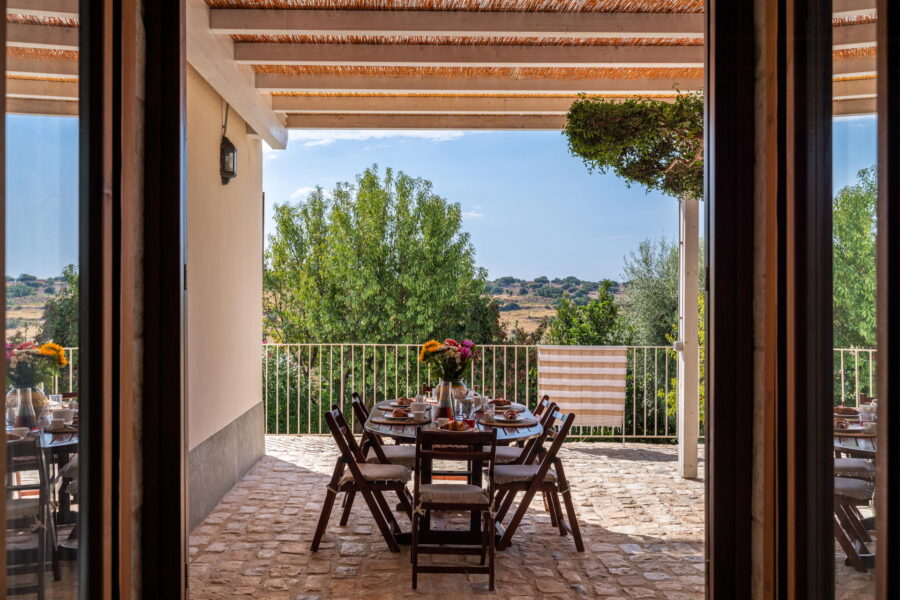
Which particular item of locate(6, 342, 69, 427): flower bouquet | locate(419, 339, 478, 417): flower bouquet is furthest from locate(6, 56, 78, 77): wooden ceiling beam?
locate(419, 339, 478, 417): flower bouquet

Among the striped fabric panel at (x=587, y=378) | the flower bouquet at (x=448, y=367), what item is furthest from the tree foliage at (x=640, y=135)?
the striped fabric panel at (x=587, y=378)

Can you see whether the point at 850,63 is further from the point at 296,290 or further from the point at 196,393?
the point at 296,290

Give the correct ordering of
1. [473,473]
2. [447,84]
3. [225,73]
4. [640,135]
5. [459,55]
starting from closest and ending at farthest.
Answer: [640,135]
[473,473]
[225,73]
[459,55]
[447,84]

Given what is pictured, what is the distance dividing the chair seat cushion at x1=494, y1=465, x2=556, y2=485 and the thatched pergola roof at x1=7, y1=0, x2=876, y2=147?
8.40 feet

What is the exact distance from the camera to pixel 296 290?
12633mm

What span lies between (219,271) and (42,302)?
12.2ft

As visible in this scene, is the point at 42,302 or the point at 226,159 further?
the point at 226,159

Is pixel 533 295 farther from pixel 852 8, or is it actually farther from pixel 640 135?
pixel 852 8

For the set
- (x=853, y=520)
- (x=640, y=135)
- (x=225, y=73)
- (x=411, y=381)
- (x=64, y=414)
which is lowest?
(x=411, y=381)

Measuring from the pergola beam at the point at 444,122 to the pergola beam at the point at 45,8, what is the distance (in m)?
4.81

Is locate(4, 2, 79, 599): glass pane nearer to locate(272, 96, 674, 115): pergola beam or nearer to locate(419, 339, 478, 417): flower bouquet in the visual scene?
locate(419, 339, 478, 417): flower bouquet

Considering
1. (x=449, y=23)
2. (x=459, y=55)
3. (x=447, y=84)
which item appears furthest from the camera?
(x=447, y=84)

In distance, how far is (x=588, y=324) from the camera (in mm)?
9297
